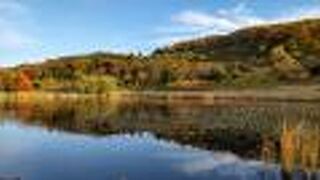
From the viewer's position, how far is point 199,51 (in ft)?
473

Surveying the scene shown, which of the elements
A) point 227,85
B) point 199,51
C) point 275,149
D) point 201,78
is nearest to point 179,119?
point 275,149

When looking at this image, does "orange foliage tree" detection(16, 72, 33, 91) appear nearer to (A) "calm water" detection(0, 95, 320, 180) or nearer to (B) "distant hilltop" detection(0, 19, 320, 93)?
(B) "distant hilltop" detection(0, 19, 320, 93)

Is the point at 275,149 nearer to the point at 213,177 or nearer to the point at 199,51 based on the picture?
the point at 213,177

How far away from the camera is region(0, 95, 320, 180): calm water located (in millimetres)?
15922

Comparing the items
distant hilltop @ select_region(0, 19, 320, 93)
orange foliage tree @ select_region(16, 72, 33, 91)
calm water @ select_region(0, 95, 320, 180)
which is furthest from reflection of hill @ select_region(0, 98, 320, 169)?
orange foliage tree @ select_region(16, 72, 33, 91)

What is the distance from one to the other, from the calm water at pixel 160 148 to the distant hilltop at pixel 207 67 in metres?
38.4

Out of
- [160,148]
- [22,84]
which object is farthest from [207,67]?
[160,148]

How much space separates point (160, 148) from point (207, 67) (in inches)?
3243

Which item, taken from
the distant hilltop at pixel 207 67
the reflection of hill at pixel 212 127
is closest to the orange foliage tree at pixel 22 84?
the distant hilltop at pixel 207 67

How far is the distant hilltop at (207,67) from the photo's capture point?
3265 inches

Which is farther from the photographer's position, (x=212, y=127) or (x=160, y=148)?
(x=212, y=127)

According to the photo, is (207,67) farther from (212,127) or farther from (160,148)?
(160,148)

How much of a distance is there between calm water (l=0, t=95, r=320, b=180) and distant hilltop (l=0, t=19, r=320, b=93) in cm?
3844

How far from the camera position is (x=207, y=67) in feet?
341
